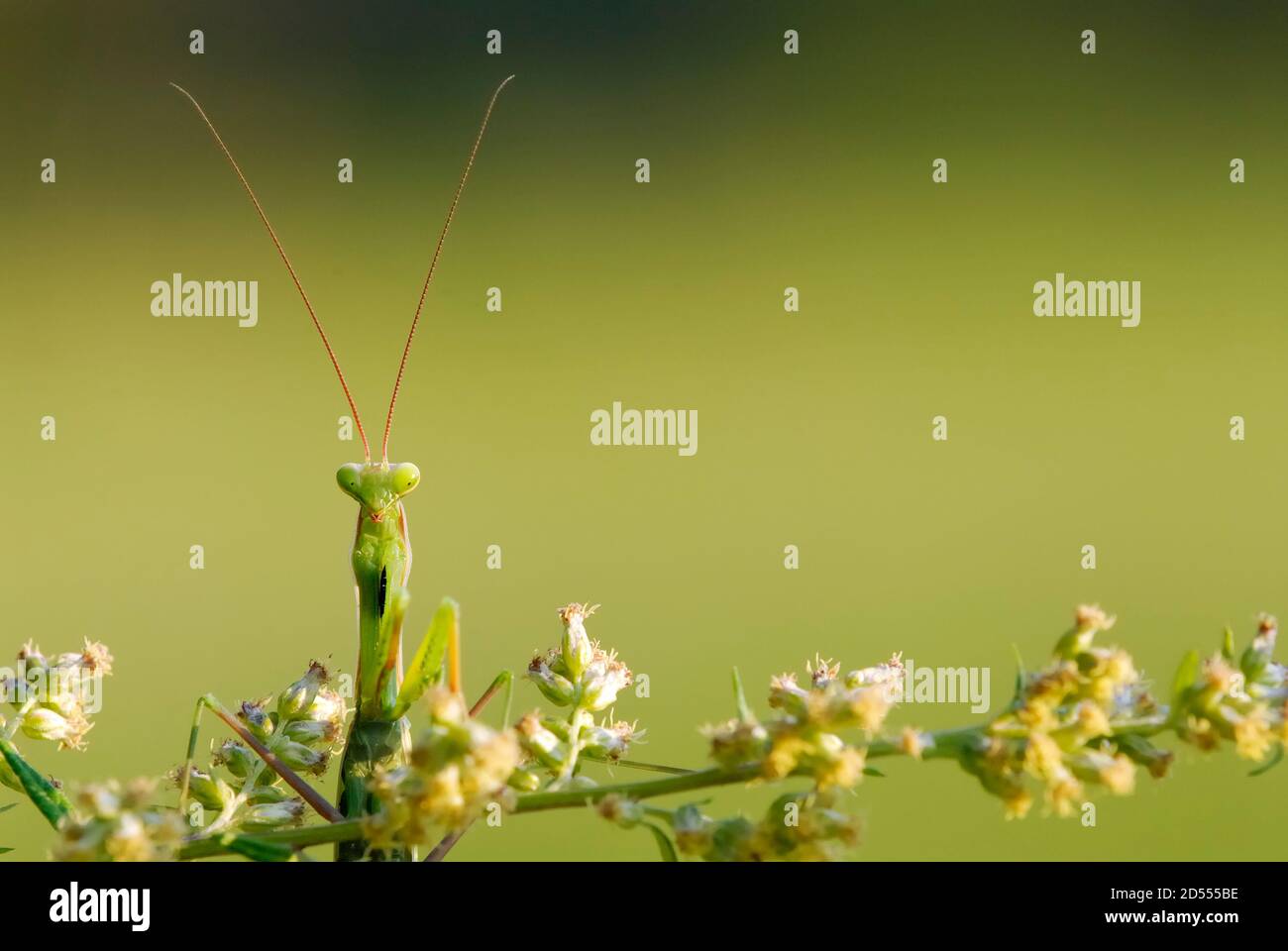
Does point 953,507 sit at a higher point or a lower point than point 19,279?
lower

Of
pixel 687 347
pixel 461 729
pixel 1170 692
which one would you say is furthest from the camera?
pixel 687 347

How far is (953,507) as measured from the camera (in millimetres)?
10578

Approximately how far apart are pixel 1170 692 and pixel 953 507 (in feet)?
31.8

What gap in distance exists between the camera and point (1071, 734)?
112cm

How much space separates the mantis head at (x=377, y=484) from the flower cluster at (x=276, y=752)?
0.54 metres

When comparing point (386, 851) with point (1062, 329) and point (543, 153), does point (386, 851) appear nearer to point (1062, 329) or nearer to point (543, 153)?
point (1062, 329)

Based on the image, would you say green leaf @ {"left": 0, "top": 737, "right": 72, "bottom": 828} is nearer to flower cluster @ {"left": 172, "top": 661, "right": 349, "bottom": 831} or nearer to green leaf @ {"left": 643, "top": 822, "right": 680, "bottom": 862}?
flower cluster @ {"left": 172, "top": 661, "right": 349, "bottom": 831}

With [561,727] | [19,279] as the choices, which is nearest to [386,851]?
[561,727]

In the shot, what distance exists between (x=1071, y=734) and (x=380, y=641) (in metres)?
1.15

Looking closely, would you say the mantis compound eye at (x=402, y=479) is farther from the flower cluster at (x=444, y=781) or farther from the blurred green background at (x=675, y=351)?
the blurred green background at (x=675, y=351)

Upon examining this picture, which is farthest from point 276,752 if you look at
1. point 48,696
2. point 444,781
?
point 444,781

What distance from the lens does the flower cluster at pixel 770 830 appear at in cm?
111

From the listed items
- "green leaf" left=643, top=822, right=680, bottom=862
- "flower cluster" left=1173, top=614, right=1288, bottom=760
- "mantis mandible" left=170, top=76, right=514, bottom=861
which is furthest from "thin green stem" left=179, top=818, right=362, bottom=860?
"flower cluster" left=1173, top=614, right=1288, bottom=760

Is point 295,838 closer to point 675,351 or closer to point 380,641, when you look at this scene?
point 380,641
